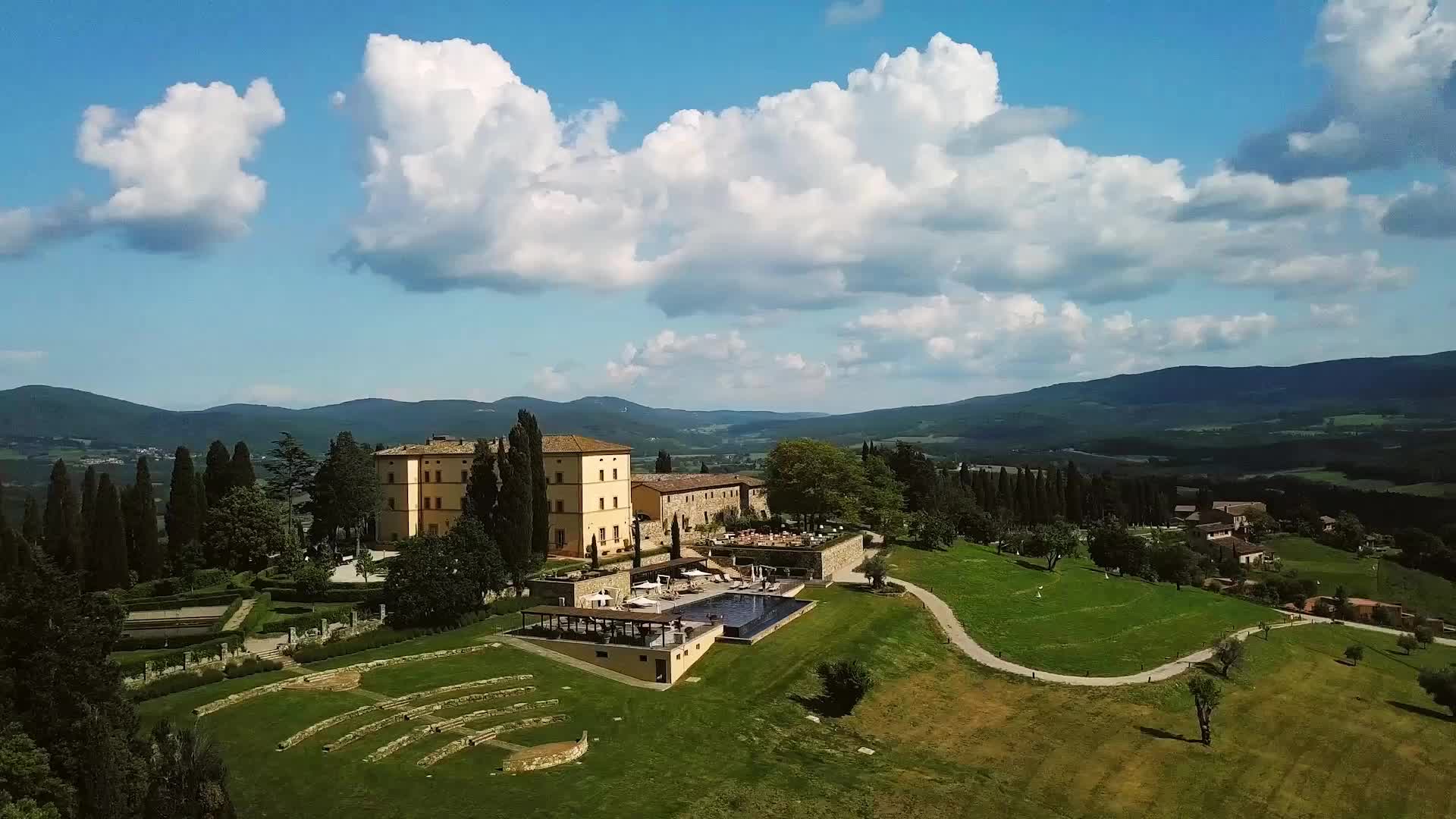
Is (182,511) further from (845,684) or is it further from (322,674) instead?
(845,684)

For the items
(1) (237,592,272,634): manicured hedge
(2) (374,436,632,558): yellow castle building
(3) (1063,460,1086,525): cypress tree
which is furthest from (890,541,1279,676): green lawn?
(3) (1063,460,1086,525): cypress tree

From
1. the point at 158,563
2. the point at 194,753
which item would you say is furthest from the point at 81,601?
the point at 158,563

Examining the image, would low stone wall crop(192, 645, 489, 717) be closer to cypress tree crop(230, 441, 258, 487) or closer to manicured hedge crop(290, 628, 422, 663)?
manicured hedge crop(290, 628, 422, 663)

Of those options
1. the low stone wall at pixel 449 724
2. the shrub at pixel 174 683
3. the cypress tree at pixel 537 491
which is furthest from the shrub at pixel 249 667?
the cypress tree at pixel 537 491

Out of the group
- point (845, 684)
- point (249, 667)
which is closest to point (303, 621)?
point (249, 667)

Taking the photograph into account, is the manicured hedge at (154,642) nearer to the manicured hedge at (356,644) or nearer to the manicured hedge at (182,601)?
the manicured hedge at (356,644)

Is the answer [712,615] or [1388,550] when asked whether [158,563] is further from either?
[1388,550]
